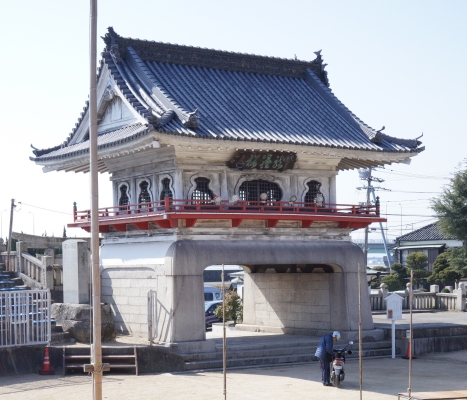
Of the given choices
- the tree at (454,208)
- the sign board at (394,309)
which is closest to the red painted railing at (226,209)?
the sign board at (394,309)

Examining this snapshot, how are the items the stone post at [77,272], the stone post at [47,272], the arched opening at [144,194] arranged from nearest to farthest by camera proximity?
1. the stone post at [77,272]
2. the arched opening at [144,194]
3. the stone post at [47,272]

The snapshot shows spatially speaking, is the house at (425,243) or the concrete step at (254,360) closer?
the concrete step at (254,360)

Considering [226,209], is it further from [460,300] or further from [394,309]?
[460,300]

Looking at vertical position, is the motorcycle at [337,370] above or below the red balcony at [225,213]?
below

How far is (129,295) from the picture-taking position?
28.5 m

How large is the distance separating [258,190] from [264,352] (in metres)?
6.05

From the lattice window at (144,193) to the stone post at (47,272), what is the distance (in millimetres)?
Result: 4089

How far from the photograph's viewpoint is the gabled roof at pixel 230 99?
91.2 ft

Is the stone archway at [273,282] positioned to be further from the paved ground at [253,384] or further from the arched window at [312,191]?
the paved ground at [253,384]

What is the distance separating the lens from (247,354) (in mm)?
26250

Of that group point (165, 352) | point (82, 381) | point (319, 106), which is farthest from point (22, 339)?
point (319, 106)

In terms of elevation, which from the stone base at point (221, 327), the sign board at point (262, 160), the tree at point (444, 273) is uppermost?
the sign board at point (262, 160)

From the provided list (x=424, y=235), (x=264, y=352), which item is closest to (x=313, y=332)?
(x=264, y=352)

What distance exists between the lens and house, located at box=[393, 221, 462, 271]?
67.0m
